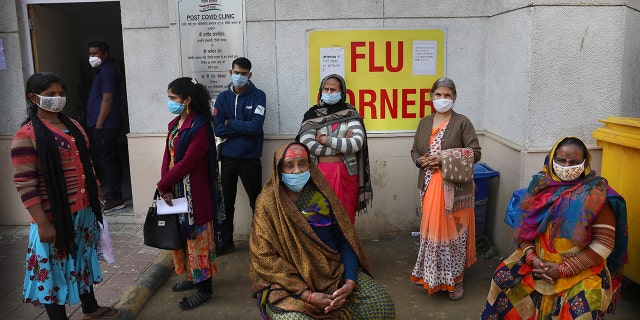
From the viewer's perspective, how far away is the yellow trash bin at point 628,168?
3938 millimetres

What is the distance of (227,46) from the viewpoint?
18.4 ft

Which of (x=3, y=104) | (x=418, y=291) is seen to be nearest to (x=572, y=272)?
(x=418, y=291)

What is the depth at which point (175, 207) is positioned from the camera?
400 cm

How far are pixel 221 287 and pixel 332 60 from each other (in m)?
2.60

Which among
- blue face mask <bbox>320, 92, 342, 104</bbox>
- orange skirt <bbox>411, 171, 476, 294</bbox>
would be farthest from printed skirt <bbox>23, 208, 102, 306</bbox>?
orange skirt <bbox>411, 171, 476, 294</bbox>

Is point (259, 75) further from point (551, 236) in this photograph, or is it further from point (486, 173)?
point (551, 236)

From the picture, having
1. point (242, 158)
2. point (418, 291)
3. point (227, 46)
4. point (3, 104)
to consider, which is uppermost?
point (227, 46)

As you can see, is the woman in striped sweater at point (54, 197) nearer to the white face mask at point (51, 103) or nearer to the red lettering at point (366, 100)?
the white face mask at point (51, 103)

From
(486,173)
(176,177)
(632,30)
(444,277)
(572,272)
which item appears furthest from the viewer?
(486,173)

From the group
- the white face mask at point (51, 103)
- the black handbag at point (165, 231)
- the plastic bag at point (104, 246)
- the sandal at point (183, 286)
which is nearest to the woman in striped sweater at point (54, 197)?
the white face mask at point (51, 103)

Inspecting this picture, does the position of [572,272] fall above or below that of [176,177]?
below

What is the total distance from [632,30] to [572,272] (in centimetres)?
284

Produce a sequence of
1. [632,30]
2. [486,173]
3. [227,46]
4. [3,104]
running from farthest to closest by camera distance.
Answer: [3,104] → [227,46] → [486,173] → [632,30]

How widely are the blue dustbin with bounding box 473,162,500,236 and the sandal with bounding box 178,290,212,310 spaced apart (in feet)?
9.06
